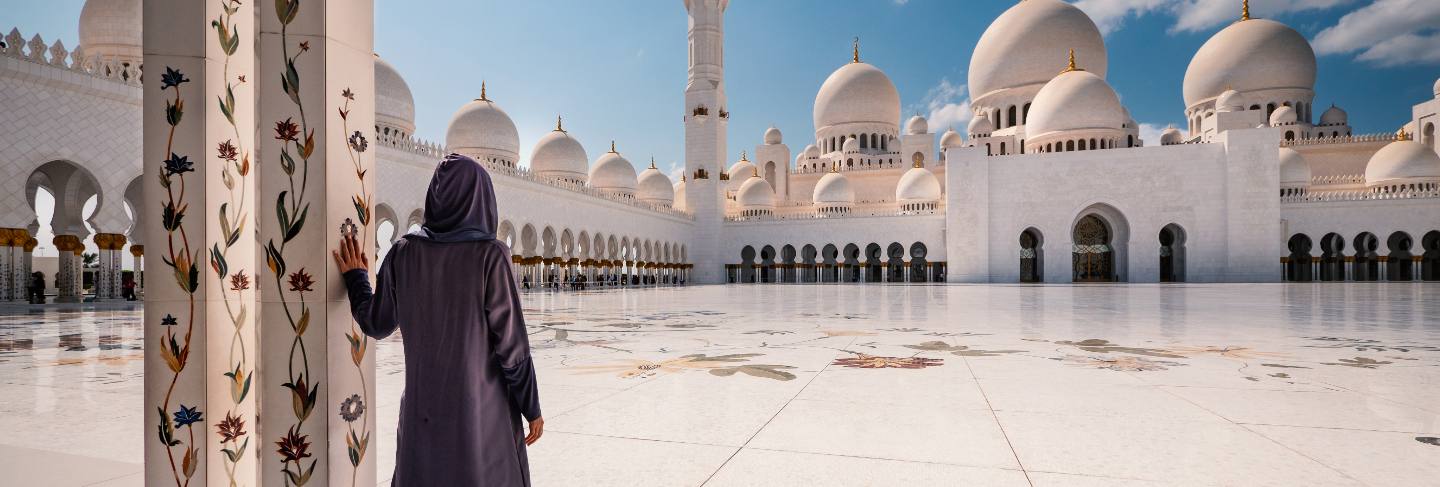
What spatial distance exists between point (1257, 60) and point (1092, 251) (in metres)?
10.9

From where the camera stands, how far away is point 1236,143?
18.6 m

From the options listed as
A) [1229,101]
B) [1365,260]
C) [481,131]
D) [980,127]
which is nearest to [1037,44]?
[980,127]

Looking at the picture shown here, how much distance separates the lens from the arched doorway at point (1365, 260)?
2003 centimetres

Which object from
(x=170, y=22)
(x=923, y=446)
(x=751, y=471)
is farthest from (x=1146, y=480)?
(x=170, y=22)

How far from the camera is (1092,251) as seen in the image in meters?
20.6

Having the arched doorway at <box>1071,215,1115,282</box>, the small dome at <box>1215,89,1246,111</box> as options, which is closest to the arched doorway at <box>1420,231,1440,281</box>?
the small dome at <box>1215,89,1246,111</box>

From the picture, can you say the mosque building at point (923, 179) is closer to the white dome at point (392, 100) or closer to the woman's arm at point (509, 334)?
the white dome at point (392, 100)

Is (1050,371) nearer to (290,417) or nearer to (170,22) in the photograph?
(290,417)

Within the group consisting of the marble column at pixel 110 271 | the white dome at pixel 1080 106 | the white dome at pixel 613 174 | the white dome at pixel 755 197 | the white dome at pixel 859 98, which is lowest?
the marble column at pixel 110 271

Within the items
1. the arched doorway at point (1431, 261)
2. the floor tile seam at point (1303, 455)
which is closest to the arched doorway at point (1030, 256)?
the arched doorway at point (1431, 261)

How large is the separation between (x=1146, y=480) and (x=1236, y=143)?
2171 centimetres

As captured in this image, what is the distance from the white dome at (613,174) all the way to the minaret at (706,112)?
2.42 meters

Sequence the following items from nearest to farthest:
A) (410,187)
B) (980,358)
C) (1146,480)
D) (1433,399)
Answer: (1146,480) < (1433,399) < (980,358) < (410,187)

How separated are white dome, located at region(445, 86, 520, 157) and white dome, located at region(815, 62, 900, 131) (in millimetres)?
14396
